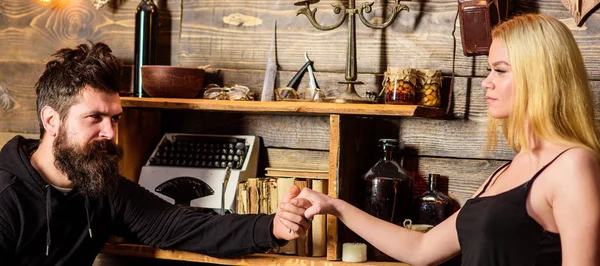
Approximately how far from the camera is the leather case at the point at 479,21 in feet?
9.06

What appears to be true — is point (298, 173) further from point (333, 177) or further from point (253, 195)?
point (333, 177)

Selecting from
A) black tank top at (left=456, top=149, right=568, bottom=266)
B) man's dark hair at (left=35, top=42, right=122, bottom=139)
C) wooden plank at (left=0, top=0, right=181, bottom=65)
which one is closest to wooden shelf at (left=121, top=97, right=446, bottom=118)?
man's dark hair at (left=35, top=42, right=122, bottom=139)

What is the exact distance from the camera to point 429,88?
3.00 m

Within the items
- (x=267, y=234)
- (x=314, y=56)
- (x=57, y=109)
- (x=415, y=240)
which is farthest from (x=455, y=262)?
(x=57, y=109)

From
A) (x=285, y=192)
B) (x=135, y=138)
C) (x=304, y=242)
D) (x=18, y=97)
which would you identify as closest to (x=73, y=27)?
(x=18, y=97)

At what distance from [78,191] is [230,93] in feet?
2.35

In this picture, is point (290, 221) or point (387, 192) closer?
point (290, 221)

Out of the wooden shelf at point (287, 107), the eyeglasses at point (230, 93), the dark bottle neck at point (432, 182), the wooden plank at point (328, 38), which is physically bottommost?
the dark bottle neck at point (432, 182)

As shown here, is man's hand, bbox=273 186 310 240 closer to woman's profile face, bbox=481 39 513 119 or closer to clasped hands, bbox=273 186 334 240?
clasped hands, bbox=273 186 334 240

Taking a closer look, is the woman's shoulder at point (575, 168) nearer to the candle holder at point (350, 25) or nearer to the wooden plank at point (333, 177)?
the wooden plank at point (333, 177)

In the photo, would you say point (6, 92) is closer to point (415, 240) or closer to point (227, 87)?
point (227, 87)

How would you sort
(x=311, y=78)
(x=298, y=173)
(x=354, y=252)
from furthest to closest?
(x=311, y=78), (x=298, y=173), (x=354, y=252)

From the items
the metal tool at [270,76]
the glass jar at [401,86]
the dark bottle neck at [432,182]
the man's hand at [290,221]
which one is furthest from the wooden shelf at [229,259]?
the metal tool at [270,76]

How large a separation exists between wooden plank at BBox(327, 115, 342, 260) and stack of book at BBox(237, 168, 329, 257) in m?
0.09
